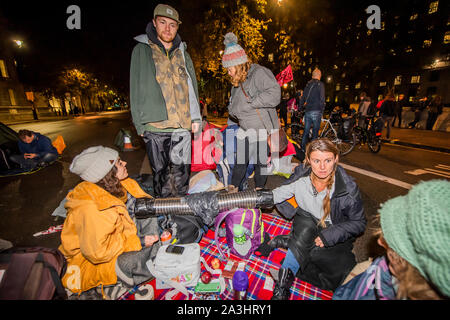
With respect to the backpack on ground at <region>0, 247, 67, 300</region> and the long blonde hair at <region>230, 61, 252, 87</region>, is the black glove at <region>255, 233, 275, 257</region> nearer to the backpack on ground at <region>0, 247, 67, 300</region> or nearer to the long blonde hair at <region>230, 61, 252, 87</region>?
the backpack on ground at <region>0, 247, 67, 300</region>

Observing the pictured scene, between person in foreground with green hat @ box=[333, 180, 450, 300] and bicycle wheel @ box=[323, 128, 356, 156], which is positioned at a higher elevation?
person in foreground with green hat @ box=[333, 180, 450, 300]

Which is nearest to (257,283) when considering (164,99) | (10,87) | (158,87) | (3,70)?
(164,99)

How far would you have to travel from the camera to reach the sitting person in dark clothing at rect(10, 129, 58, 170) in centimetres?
538

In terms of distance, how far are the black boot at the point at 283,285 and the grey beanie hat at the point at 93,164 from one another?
1862 mm

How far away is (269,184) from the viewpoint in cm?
429

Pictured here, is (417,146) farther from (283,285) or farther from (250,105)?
(283,285)

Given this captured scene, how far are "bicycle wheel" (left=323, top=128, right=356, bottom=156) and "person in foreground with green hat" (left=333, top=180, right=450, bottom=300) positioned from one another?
18.6 feet

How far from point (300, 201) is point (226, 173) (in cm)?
174

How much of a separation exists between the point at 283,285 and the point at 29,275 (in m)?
1.91

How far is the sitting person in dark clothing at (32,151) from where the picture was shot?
5.38m

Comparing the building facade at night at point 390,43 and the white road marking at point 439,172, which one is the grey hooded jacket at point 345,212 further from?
the building facade at night at point 390,43

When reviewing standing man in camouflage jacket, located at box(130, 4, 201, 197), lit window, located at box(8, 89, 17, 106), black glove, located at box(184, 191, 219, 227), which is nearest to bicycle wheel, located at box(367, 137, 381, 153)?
standing man in camouflage jacket, located at box(130, 4, 201, 197)

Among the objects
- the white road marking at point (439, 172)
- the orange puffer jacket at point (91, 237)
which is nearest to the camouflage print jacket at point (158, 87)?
the orange puffer jacket at point (91, 237)
